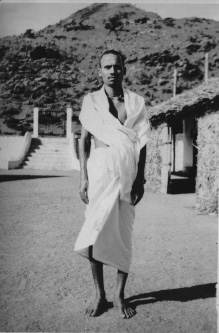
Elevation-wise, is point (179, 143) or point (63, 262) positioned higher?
point (179, 143)

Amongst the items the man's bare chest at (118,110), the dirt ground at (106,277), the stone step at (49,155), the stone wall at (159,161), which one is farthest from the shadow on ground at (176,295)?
the stone step at (49,155)

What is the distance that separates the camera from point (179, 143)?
1792 centimetres

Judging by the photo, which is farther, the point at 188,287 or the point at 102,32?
the point at 102,32

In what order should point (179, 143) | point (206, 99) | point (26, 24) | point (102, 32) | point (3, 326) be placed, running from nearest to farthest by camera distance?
point (3, 326) → point (26, 24) → point (206, 99) → point (179, 143) → point (102, 32)

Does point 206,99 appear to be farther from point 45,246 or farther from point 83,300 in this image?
point 83,300

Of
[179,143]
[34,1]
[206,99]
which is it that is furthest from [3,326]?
[179,143]

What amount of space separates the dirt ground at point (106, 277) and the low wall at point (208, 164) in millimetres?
670

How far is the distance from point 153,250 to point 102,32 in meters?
40.2

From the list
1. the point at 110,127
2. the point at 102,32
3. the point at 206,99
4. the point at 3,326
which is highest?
the point at 102,32

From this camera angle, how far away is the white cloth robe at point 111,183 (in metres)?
2.31

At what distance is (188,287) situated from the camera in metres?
2.86

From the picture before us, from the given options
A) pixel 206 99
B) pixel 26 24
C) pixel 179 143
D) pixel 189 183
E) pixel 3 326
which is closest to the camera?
pixel 3 326

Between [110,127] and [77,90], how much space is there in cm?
3218

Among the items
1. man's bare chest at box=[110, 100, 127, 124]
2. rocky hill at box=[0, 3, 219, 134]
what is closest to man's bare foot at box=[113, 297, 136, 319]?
man's bare chest at box=[110, 100, 127, 124]
